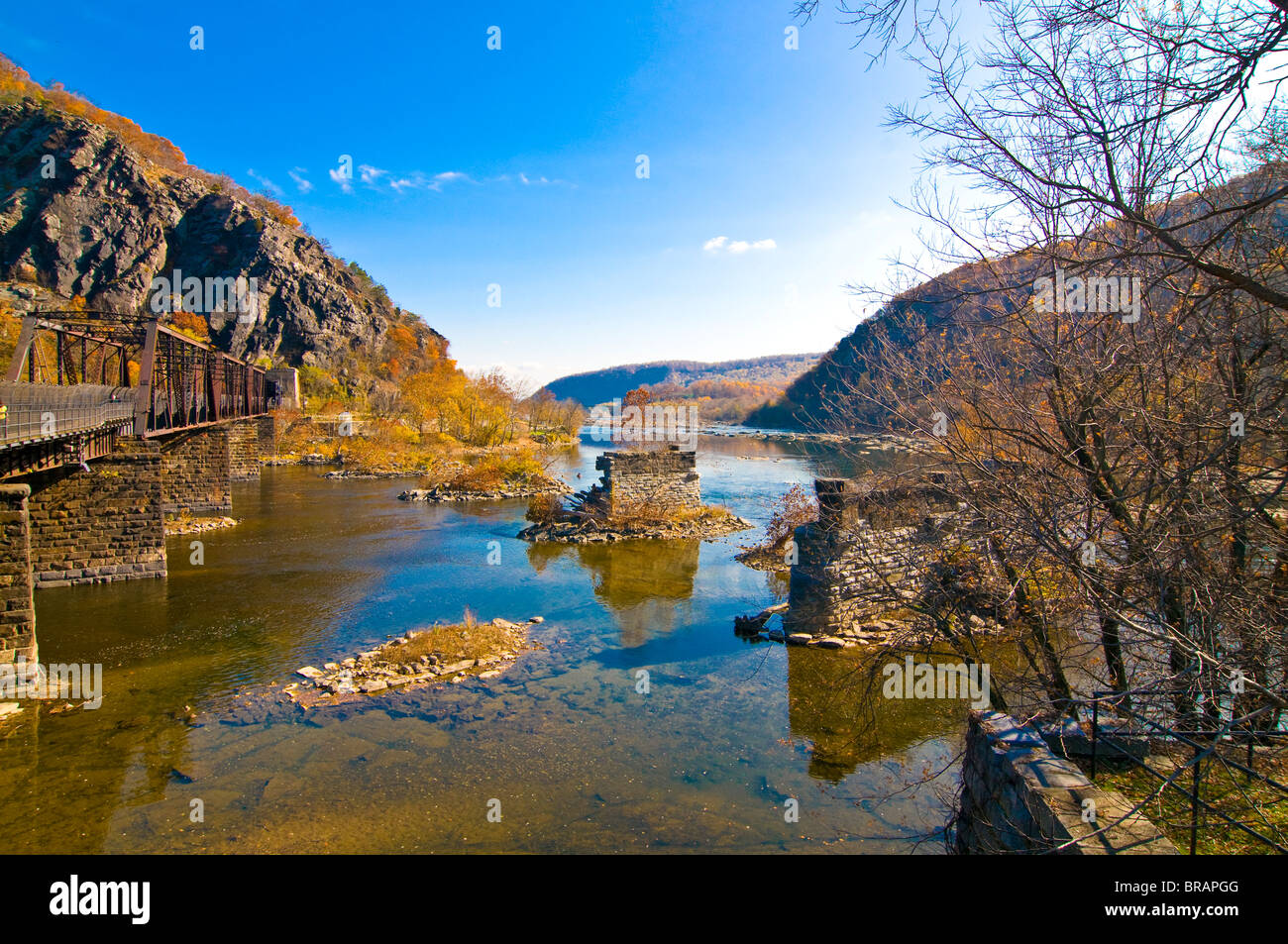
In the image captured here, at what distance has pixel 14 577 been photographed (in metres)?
9.51

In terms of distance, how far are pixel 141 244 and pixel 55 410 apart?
246 feet

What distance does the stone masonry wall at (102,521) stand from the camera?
14586mm

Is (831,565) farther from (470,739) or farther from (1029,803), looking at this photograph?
(1029,803)

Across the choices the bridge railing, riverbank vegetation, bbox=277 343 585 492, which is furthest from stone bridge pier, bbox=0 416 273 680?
riverbank vegetation, bbox=277 343 585 492

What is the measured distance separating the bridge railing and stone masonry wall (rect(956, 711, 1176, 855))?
14562 mm

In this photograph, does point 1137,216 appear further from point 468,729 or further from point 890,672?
point 468,729

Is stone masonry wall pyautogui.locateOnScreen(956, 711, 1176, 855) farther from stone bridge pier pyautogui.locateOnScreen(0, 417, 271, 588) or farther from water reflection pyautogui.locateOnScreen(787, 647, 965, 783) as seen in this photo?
stone bridge pier pyautogui.locateOnScreen(0, 417, 271, 588)

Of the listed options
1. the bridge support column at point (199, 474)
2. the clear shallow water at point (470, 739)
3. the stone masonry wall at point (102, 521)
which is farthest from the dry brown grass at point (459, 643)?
the bridge support column at point (199, 474)

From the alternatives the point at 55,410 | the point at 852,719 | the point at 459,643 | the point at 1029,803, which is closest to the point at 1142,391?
the point at 1029,803

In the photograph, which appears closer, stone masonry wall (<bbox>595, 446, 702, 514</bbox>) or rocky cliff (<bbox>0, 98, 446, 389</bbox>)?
stone masonry wall (<bbox>595, 446, 702, 514</bbox>)

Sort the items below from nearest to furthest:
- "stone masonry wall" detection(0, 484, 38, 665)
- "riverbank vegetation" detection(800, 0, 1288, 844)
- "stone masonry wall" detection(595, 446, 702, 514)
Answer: "riverbank vegetation" detection(800, 0, 1288, 844) → "stone masonry wall" detection(0, 484, 38, 665) → "stone masonry wall" detection(595, 446, 702, 514)

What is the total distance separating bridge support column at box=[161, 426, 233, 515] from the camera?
2359 centimetres

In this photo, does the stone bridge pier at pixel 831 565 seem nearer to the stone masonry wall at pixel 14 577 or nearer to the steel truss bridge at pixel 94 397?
the stone masonry wall at pixel 14 577
